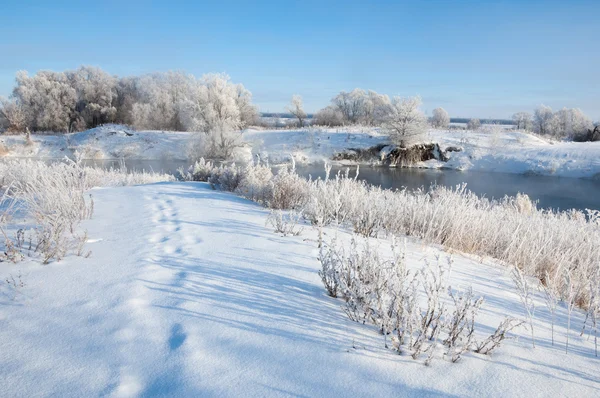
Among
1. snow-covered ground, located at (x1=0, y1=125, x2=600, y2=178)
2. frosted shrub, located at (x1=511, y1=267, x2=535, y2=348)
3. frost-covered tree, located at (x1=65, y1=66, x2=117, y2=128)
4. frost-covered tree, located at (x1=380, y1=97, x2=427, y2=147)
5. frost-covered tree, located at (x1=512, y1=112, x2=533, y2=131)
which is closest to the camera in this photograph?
frosted shrub, located at (x1=511, y1=267, x2=535, y2=348)

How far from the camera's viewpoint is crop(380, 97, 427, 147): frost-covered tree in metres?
31.5

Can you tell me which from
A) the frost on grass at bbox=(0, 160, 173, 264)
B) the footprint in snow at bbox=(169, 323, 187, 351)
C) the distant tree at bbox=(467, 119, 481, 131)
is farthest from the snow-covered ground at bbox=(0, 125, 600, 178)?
the footprint in snow at bbox=(169, 323, 187, 351)

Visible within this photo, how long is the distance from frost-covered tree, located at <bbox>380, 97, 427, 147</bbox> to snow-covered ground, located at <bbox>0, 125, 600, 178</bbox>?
5.68ft

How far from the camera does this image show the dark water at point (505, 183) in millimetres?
18000

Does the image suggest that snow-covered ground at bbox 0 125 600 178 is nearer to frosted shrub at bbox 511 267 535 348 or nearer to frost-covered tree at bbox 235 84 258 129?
frost-covered tree at bbox 235 84 258 129

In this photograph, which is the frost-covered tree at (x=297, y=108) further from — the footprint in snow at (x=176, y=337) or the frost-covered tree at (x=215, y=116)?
the footprint in snow at (x=176, y=337)

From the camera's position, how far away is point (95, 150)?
110 feet

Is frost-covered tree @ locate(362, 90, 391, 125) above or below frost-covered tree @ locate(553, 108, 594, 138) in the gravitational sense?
above

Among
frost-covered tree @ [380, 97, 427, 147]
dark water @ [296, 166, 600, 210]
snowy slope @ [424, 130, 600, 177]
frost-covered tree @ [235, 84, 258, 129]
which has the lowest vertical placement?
dark water @ [296, 166, 600, 210]

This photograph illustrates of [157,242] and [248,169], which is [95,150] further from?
[157,242]

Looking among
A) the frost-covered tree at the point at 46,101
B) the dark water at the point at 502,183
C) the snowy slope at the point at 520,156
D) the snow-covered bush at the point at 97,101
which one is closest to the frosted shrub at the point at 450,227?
the dark water at the point at 502,183

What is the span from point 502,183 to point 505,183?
20cm

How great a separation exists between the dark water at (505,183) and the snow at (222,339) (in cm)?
1442

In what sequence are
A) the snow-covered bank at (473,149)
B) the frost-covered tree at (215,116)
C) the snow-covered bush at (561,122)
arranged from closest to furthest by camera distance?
the snow-covered bank at (473,149), the frost-covered tree at (215,116), the snow-covered bush at (561,122)
